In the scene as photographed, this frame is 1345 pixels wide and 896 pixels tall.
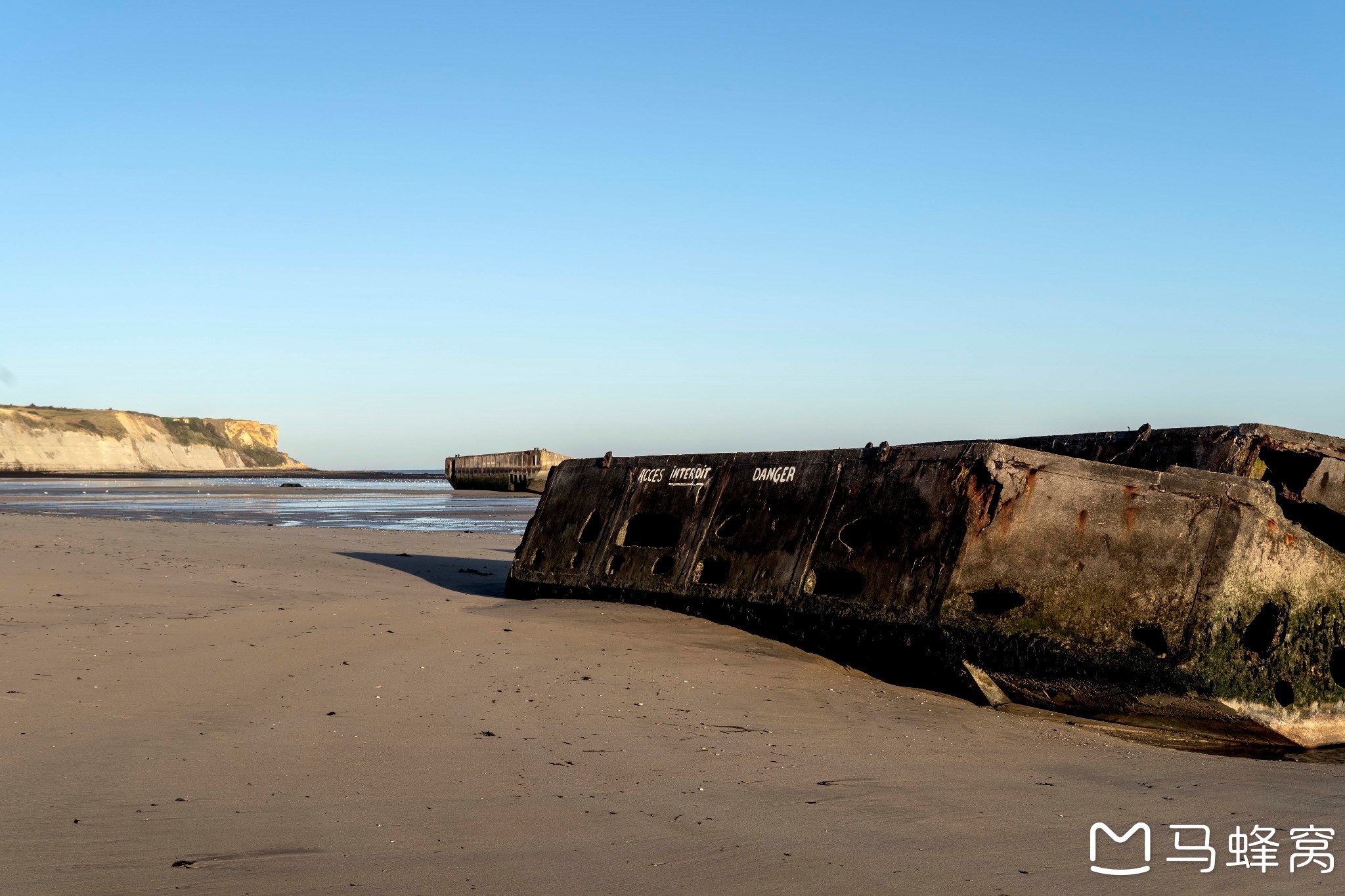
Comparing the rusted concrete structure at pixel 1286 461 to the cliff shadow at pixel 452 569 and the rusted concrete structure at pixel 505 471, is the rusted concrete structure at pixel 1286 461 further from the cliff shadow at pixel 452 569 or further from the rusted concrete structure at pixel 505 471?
the rusted concrete structure at pixel 505 471

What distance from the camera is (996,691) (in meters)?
5.43

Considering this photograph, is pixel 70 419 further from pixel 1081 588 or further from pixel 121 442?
pixel 1081 588

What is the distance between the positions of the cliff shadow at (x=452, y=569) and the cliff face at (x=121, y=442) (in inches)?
3573

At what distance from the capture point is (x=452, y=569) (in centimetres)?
1157

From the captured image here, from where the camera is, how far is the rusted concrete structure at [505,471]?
44.7m

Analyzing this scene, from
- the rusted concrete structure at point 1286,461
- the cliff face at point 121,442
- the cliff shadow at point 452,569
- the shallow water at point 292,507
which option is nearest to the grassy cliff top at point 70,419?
the cliff face at point 121,442

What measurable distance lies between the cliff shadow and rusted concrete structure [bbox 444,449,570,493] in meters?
28.2

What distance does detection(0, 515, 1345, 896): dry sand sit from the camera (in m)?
2.93

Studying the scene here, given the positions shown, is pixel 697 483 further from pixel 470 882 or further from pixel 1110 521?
pixel 470 882

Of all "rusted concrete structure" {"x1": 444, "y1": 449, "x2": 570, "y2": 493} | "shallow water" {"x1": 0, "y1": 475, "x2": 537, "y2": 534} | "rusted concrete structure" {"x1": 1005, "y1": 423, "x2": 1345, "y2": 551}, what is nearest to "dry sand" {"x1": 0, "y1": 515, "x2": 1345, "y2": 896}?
"rusted concrete structure" {"x1": 1005, "y1": 423, "x2": 1345, "y2": 551}

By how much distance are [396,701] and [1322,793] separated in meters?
3.81

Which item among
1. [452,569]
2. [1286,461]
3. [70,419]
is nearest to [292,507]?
[452,569]

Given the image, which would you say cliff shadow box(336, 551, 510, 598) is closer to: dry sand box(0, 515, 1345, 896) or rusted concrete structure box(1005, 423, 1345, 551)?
dry sand box(0, 515, 1345, 896)

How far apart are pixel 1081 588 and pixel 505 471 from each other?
1676 inches
